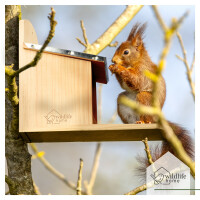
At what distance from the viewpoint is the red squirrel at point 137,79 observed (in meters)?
2.27

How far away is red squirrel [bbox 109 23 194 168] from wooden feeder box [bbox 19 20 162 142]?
28 cm

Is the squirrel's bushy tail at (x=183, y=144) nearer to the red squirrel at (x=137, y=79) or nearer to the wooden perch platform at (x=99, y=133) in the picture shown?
Answer: the red squirrel at (x=137, y=79)

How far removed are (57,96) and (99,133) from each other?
30cm

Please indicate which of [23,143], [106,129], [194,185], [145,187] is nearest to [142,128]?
[106,129]

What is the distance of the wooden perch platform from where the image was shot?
1811 mm

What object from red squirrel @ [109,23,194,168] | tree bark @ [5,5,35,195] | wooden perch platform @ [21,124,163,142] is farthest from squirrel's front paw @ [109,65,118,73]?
tree bark @ [5,5,35,195]
